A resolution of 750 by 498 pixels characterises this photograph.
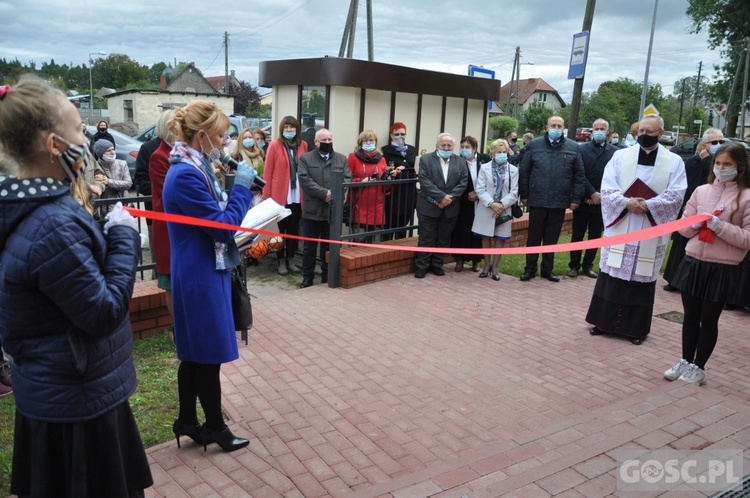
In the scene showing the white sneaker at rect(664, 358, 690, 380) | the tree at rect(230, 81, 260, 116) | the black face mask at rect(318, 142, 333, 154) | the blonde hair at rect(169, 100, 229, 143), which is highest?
the tree at rect(230, 81, 260, 116)

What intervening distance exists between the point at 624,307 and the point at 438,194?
8.61 ft

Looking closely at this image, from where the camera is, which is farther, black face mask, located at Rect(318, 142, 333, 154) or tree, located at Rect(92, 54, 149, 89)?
tree, located at Rect(92, 54, 149, 89)

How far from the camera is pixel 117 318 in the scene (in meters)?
2.03

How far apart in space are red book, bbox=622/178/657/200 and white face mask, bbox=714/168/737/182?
1059 mm

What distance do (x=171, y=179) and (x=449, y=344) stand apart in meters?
3.21

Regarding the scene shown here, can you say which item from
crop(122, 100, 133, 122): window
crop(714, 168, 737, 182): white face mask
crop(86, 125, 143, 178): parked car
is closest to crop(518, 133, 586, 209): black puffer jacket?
crop(714, 168, 737, 182): white face mask

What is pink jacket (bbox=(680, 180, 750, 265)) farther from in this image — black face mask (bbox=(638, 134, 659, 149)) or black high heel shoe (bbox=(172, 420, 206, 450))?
black high heel shoe (bbox=(172, 420, 206, 450))

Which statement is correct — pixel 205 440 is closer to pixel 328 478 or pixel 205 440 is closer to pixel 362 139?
pixel 328 478

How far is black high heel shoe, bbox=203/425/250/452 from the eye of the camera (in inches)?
133

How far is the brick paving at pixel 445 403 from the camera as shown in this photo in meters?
3.18

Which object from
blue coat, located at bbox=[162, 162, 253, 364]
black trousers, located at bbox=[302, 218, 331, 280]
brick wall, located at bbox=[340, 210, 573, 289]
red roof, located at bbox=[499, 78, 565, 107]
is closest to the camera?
blue coat, located at bbox=[162, 162, 253, 364]

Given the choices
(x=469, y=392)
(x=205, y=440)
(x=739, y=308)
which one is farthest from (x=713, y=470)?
(x=739, y=308)

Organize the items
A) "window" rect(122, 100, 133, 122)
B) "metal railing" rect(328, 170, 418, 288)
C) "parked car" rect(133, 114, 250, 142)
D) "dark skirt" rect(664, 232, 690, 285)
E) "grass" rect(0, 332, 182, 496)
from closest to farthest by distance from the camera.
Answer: "grass" rect(0, 332, 182, 496)
"metal railing" rect(328, 170, 418, 288)
"dark skirt" rect(664, 232, 690, 285)
"parked car" rect(133, 114, 250, 142)
"window" rect(122, 100, 133, 122)

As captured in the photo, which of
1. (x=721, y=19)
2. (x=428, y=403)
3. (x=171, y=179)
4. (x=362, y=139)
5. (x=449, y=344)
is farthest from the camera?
(x=721, y=19)
